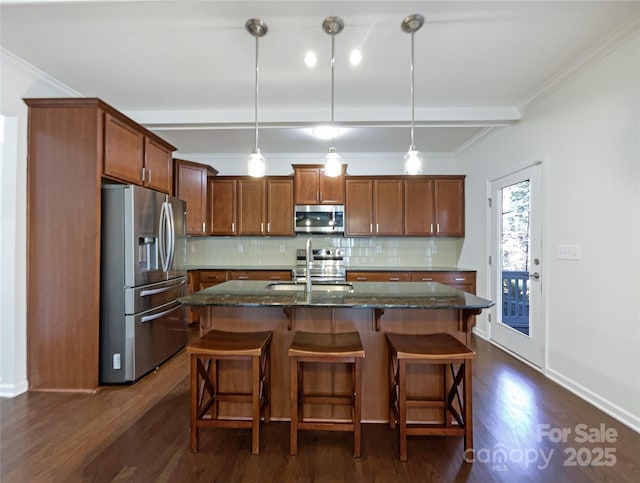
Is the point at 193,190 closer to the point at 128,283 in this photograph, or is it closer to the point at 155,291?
the point at 155,291

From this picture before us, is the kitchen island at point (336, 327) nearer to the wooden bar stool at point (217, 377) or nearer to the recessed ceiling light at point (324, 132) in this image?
the wooden bar stool at point (217, 377)

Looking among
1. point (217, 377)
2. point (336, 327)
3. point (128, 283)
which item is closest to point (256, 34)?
point (336, 327)

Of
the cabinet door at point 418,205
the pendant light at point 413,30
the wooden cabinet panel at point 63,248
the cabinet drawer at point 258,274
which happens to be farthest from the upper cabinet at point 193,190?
the pendant light at point 413,30

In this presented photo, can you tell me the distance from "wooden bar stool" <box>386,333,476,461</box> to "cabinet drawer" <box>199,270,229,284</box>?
291 cm

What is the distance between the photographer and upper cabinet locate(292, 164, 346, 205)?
4.21 metres

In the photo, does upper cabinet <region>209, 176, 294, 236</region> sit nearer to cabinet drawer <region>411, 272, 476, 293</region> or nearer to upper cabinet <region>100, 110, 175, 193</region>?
upper cabinet <region>100, 110, 175, 193</region>

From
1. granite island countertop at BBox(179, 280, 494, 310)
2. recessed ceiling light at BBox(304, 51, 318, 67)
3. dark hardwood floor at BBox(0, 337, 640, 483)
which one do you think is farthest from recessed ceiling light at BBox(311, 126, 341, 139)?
dark hardwood floor at BBox(0, 337, 640, 483)

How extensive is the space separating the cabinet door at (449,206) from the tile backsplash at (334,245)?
32 centimetres

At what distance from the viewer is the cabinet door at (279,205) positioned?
4305 millimetres

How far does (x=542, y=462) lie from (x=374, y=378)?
98 centimetres

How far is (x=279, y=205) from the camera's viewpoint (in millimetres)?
4312

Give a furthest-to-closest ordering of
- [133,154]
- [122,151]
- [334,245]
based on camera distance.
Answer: [334,245] < [133,154] < [122,151]

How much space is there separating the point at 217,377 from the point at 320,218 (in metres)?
2.74

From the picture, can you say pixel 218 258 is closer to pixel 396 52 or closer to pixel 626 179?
pixel 396 52
